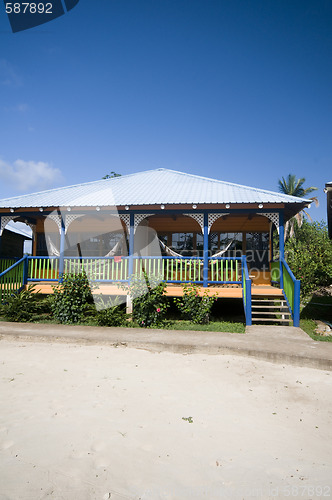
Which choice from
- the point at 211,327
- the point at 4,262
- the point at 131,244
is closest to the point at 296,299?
the point at 211,327

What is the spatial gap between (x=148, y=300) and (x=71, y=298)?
2.31 meters

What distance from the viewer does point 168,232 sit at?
A: 48.5ft

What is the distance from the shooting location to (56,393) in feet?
15.2

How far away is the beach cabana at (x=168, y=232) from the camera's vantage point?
10875 millimetres

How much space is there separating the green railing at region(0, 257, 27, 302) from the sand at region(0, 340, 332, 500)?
5.10 meters

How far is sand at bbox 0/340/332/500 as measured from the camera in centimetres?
279

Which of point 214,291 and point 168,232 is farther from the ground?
point 168,232

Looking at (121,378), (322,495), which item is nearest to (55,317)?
(121,378)

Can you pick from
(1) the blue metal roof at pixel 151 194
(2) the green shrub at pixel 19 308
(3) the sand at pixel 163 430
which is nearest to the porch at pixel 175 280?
(2) the green shrub at pixel 19 308

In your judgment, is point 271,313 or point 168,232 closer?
point 271,313

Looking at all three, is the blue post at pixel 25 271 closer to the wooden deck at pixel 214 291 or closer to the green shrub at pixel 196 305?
the wooden deck at pixel 214 291

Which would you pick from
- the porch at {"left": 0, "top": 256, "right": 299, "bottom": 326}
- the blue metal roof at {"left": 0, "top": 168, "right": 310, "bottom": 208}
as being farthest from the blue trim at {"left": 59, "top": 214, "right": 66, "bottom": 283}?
the blue metal roof at {"left": 0, "top": 168, "right": 310, "bottom": 208}

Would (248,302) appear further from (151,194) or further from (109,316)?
(151,194)

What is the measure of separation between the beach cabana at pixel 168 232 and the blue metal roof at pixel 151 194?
0.04 metres
